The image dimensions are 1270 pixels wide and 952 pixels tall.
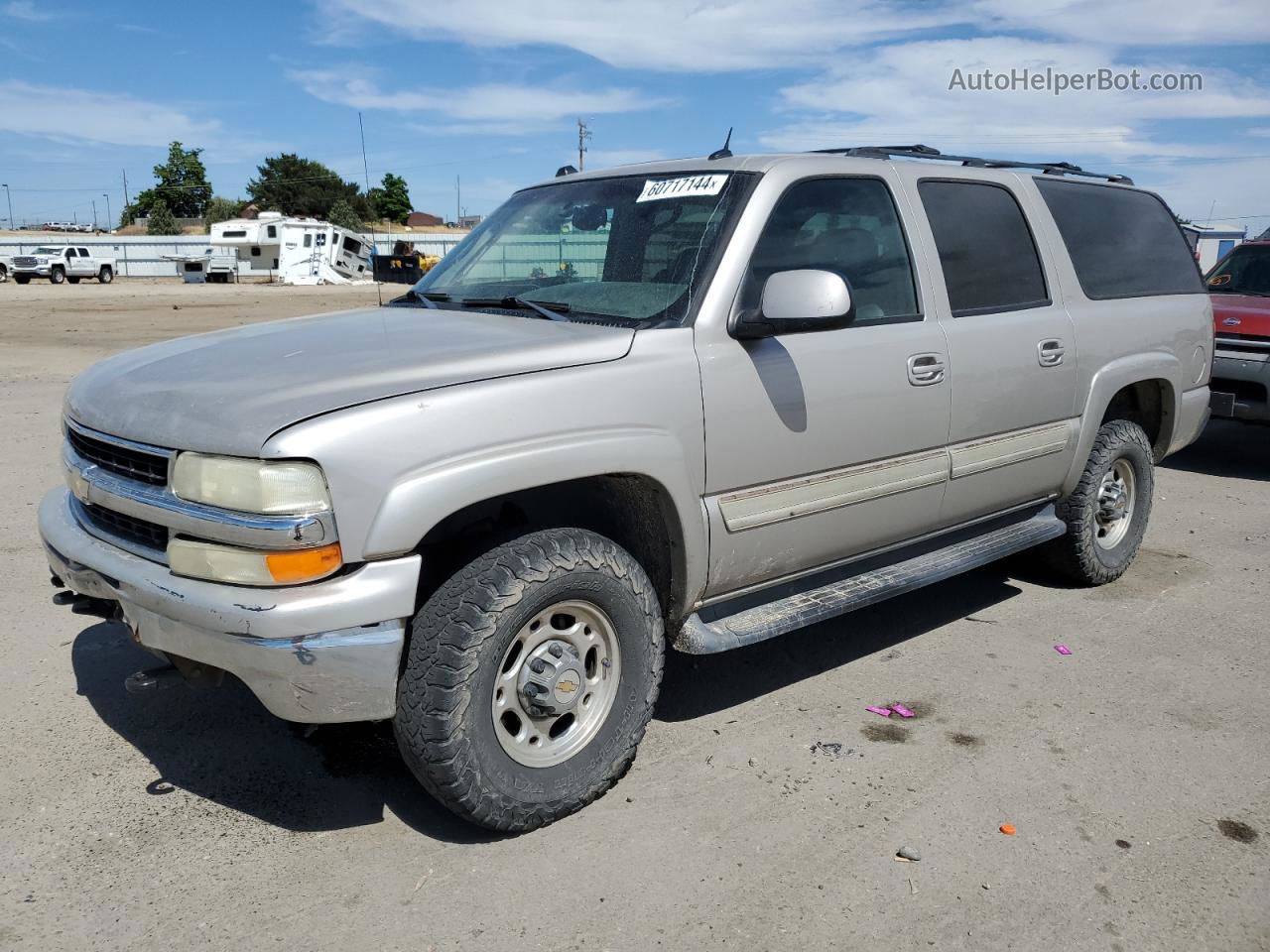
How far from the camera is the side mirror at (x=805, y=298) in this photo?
3309mm

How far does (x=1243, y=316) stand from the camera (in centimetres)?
832

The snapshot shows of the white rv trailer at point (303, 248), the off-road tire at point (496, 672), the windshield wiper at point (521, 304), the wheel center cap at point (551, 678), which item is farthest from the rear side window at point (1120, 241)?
the white rv trailer at point (303, 248)

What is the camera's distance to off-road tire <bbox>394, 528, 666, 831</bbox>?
2861 millimetres

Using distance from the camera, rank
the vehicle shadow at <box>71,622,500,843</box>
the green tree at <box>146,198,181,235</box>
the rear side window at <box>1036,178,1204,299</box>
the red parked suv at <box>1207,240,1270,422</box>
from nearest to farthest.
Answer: the vehicle shadow at <box>71,622,500,843</box> → the rear side window at <box>1036,178,1204,299</box> → the red parked suv at <box>1207,240,1270,422</box> → the green tree at <box>146,198,181,235</box>

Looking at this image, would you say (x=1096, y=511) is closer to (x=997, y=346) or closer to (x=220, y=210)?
(x=997, y=346)

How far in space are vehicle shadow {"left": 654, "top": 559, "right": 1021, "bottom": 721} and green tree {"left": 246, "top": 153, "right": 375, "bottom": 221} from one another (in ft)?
288

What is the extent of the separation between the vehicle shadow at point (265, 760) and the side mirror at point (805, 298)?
1794mm

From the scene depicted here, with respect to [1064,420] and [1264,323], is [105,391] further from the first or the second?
[1264,323]

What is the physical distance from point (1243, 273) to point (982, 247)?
6.20 meters

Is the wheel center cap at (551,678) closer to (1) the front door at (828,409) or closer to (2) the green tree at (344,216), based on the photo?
(1) the front door at (828,409)

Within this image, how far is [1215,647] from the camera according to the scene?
4.72 metres

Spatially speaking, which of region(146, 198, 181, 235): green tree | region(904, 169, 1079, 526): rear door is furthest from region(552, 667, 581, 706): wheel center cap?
region(146, 198, 181, 235): green tree

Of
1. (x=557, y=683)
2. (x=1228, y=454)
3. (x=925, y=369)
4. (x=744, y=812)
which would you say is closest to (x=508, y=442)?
(x=557, y=683)

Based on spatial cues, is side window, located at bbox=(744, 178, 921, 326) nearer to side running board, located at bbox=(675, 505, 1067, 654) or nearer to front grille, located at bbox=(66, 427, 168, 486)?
side running board, located at bbox=(675, 505, 1067, 654)
